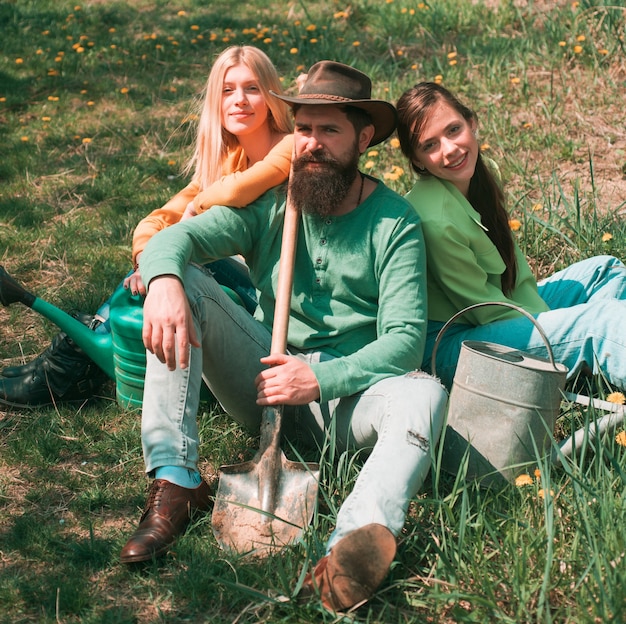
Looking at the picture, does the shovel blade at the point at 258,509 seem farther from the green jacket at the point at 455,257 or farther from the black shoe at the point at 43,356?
the black shoe at the point at 43,356

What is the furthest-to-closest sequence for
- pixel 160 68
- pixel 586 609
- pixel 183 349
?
pixel 160 68 → pixel 183 349 → pixel 586 609

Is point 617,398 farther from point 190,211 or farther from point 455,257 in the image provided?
point 190,211

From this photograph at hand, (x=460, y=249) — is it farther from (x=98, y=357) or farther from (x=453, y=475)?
(x=98, y=357)

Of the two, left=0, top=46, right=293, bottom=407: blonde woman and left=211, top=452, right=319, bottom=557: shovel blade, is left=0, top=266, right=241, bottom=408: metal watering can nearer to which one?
left=0, top=46, right=293, bottom=407: blonde woman

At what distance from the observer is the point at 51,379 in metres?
3.31

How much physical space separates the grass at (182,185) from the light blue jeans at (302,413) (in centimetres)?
14

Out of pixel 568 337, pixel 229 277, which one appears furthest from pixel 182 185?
pixel 568 337

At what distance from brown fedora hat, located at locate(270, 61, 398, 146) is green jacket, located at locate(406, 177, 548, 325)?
342 mm

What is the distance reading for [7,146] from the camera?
5.74 m

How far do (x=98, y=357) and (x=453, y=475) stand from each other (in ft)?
4.78

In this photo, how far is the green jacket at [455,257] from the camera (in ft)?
9.22

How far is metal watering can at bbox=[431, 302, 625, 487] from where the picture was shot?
2.48 metres

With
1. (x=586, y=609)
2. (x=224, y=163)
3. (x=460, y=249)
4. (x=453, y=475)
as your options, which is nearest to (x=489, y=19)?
(x=224, y=163)

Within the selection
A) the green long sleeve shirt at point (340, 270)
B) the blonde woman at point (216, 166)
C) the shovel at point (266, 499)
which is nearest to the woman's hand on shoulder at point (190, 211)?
the blonde woman at point (216, 166)
